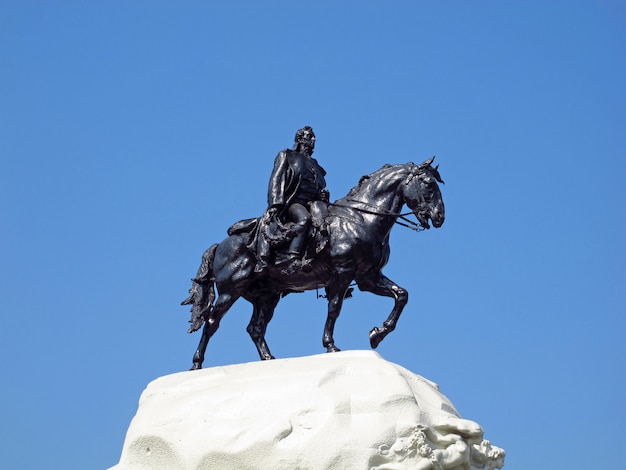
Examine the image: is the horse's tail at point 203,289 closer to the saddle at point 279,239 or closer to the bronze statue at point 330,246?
the bronze statue at point 330,246

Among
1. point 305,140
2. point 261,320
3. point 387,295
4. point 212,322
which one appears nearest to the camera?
point 387,295

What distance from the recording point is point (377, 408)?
14328mm

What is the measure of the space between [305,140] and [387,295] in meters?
2.44

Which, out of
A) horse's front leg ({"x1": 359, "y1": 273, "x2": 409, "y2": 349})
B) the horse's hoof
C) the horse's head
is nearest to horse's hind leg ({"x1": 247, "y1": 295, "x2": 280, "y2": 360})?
horse's front leg ({"x1": 359, "y1": 273, "x2": 409, "y2": 349})

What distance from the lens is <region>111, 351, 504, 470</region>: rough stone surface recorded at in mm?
14047

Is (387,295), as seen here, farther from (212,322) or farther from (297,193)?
(212,322)

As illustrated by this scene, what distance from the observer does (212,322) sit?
1716 centimetres

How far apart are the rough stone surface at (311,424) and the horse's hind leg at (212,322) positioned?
1.51 metres

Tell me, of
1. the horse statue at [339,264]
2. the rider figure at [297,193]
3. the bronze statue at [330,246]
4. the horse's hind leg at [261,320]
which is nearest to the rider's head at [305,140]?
the rider figure at [297,193]

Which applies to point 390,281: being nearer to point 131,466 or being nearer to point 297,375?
point 297,375

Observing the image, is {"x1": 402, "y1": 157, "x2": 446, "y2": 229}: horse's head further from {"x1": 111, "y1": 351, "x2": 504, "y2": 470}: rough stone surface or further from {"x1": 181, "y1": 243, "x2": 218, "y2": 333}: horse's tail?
{"x1": 181, "y1": 243, "x2": 218, "y2": 333}: horse's tail

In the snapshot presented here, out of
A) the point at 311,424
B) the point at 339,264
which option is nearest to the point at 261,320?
the point at 339,264

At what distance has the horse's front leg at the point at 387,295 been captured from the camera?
16.4 m

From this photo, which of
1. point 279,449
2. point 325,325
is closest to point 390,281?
point 325,325
